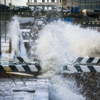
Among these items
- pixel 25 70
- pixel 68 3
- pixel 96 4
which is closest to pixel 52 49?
pixel 25 70

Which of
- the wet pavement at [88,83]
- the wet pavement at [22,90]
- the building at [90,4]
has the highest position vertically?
the building at [90,4]

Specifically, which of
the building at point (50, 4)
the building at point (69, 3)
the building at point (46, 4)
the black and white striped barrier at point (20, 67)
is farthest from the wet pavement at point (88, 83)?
the building at point (46, 4)

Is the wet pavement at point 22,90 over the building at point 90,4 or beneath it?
beneath

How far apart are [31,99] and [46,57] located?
2.40 metres

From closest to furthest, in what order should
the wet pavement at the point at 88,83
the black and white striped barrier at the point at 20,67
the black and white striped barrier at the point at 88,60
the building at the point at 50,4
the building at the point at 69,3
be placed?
the wet pavement at the point at 88,83 → the black and white striped barrier at the point at 20,67 → the black and white striped barrier at the point at 88,60 → the building at the point at 69,3 → the building at the point at 50,4

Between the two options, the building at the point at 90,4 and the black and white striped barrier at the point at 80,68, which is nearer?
the black and white striped barrier at the point at 80,68

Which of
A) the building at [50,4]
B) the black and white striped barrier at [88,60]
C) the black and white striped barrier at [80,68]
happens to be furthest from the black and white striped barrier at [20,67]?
the building at [50,4]

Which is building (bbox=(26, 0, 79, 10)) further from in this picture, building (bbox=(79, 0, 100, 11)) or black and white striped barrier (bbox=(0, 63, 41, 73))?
black and white striped barrier (bbox=(0, 63, 41, 73))

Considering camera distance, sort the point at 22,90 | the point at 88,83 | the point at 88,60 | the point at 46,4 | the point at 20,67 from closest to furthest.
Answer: the point at 22,90
the point at 88,83
the point at 20,67
the point at 88,60
the point at 46,4

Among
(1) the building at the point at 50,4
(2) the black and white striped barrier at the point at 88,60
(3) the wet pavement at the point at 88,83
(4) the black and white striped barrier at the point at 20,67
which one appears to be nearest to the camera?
(3) the wet pavement at the point at 88,83

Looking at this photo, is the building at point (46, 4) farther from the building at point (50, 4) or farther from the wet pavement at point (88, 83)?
the wet pavement at point (88, 83)

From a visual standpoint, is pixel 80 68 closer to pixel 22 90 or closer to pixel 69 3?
pixel 22 90

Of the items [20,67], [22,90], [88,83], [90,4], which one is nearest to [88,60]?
[88,83]

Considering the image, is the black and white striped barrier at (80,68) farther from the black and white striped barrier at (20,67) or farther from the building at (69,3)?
the building at (69,3)
